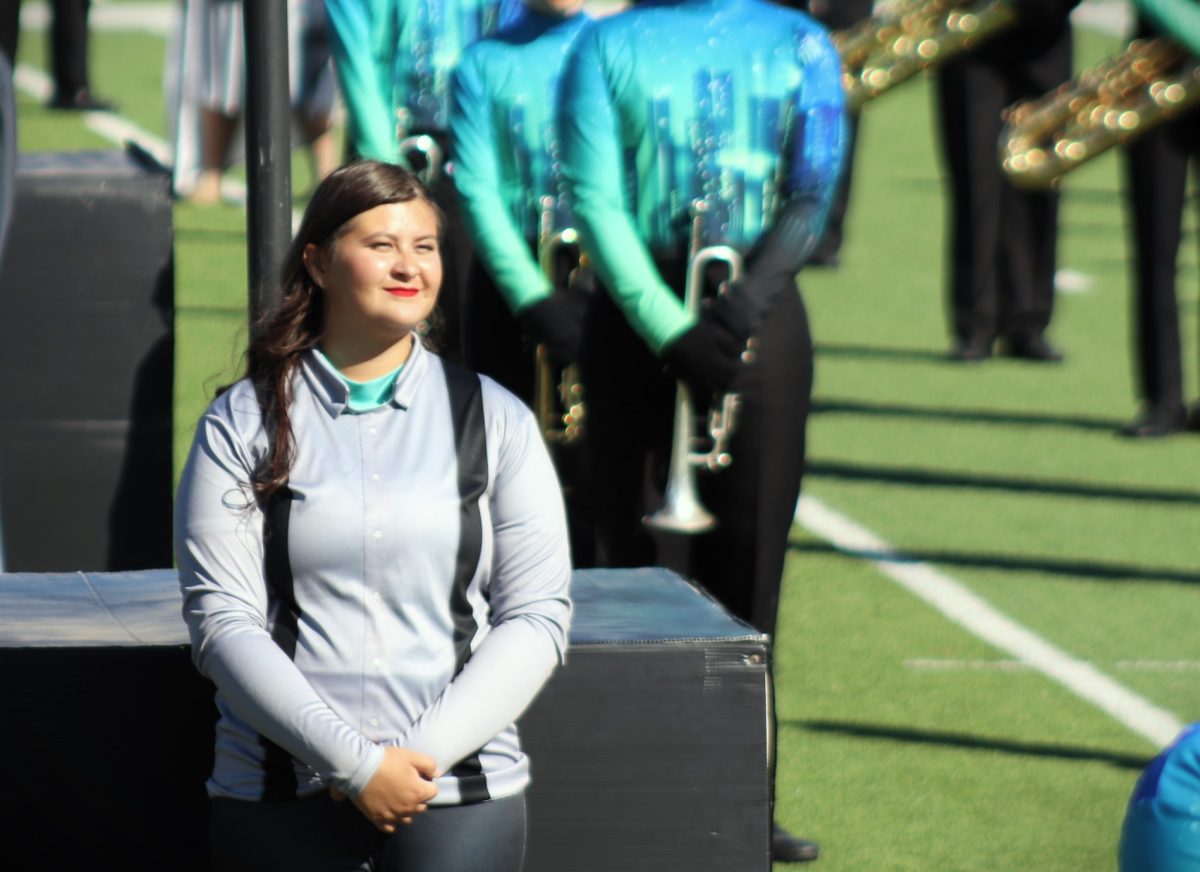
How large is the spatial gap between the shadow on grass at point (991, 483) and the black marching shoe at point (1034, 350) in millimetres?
2081

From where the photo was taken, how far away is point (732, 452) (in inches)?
199

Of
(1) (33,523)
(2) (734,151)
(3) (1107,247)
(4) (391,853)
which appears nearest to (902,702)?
(2) (734,151)

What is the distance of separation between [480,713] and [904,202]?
39.0 ft

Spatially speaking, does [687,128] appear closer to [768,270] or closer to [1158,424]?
[768,270]

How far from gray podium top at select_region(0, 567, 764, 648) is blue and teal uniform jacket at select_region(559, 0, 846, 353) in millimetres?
960

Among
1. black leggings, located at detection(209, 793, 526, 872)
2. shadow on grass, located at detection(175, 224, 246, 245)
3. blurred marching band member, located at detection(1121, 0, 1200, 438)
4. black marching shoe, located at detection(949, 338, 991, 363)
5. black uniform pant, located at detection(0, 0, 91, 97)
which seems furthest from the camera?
black uniform pant, located at detection(0, 0, 91, 97)

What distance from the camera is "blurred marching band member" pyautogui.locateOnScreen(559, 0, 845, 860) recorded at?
4980 mm

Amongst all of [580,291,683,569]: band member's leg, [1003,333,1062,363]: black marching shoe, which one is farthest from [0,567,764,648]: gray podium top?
[1003,333,1062,363]: black marching shoe

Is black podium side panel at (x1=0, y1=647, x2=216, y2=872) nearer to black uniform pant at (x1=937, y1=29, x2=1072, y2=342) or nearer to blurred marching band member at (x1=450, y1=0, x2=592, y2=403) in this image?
blurred marching band member at (x1=450, y1=0, x2=592, y2=403)

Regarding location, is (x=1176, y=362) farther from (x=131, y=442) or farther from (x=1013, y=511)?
(x=131, y=442)

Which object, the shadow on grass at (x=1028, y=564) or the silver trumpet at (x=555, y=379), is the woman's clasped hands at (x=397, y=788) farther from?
the shadow on grass at (x=1028, y=564)

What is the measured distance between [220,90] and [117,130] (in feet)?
10.5

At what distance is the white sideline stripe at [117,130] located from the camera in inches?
559

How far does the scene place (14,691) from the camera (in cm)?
358
